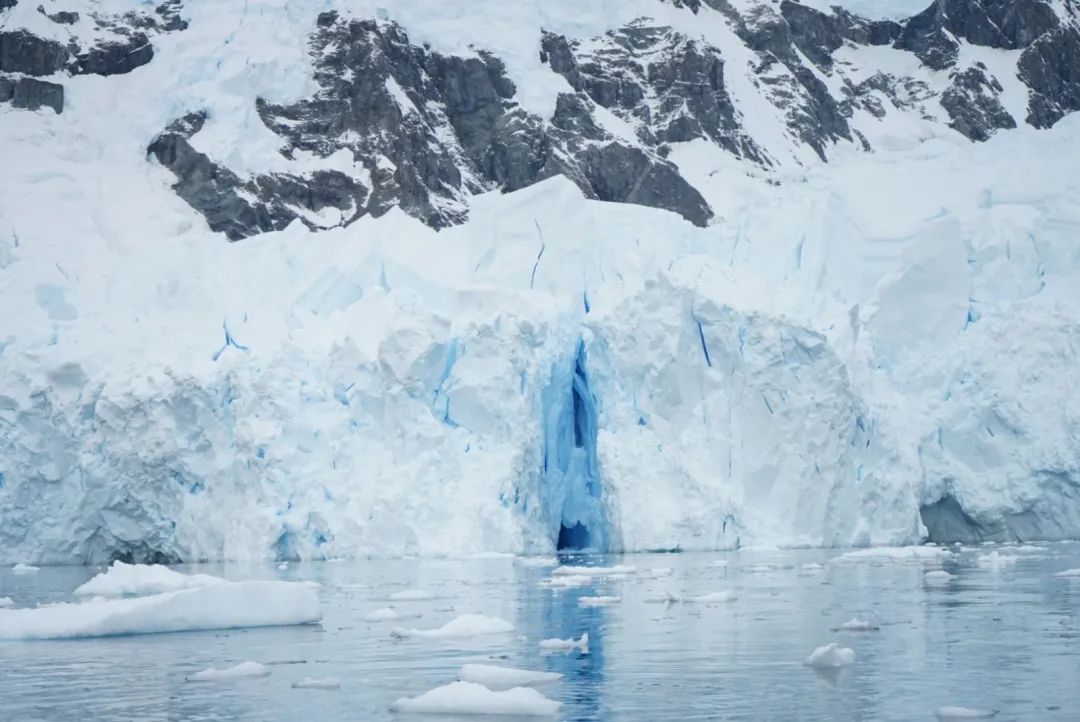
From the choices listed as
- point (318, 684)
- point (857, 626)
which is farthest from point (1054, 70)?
point (318, 684)

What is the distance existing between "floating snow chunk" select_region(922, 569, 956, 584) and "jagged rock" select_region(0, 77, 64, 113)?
37.1 metres

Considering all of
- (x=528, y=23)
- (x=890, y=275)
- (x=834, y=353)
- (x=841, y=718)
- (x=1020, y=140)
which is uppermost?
(x=528, y=23)

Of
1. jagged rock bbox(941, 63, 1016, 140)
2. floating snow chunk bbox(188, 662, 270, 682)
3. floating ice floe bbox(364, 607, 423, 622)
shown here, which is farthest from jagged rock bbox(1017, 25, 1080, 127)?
floating snow chunk bbox(188, 662, 270, 682)

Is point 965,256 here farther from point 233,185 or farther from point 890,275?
point 233,185

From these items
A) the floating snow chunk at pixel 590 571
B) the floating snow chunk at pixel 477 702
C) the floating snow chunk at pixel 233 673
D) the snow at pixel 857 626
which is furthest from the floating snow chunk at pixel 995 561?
the floating snow chunk at pixel 477 702

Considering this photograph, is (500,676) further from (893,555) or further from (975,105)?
(975,105)

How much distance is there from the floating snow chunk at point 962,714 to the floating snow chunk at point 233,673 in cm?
375

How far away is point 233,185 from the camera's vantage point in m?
46.8

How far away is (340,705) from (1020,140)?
101ft

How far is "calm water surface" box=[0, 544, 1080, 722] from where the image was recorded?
6680 mm

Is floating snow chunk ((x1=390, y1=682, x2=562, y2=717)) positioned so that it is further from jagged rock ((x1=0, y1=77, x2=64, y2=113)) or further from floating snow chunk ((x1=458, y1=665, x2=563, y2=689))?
jagged rock ((x1=0, y1=77, x2=64, y2=113))

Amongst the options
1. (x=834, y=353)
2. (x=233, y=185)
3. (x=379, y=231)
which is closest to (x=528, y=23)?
(x=233, y=185)

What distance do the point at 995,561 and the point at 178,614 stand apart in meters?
12.1

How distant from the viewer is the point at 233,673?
7914 millimetres
